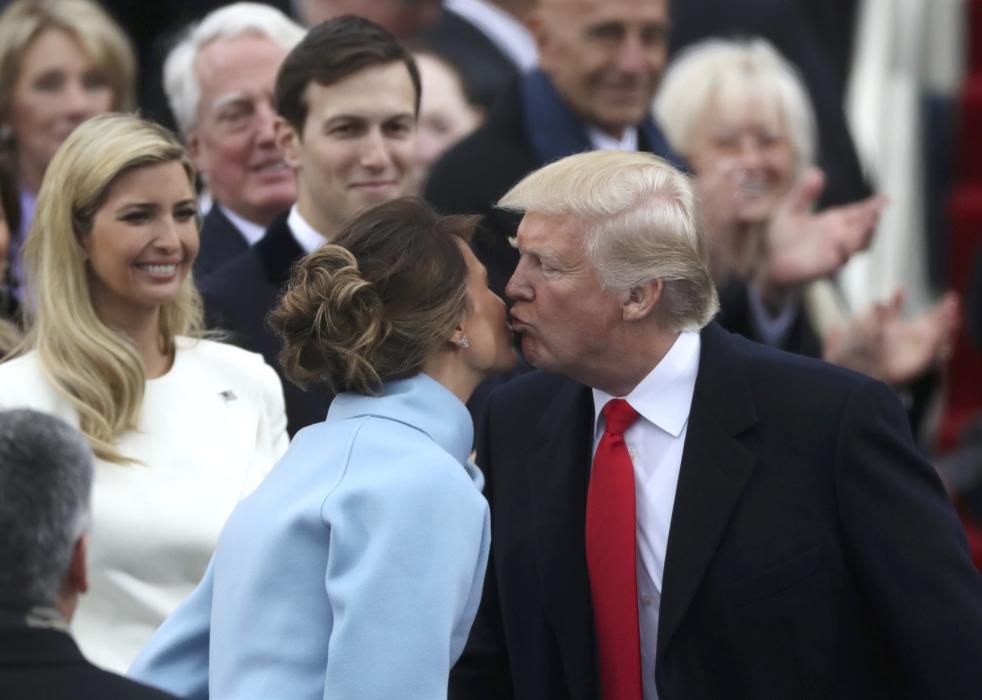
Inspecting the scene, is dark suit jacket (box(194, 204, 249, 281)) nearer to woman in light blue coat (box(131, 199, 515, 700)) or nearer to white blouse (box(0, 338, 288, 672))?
white blouse (box(0, 338, 288, 672))

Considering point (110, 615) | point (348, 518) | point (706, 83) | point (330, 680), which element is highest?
point (706, 83)

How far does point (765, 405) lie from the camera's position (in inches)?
143

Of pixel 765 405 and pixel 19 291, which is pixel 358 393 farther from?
pixel 19 291

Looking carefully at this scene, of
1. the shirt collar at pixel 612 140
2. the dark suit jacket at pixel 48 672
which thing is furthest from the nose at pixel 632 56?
the dark suit jacket at pixel 48 672

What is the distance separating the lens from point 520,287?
12.1 ft

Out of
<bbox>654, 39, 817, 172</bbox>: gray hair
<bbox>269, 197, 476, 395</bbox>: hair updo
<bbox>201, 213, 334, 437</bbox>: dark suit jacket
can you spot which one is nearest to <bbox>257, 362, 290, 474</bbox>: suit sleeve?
<bbox>201, 213, 334, 437</bbox>: dark suit jacket

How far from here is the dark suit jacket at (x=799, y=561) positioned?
3.43 m

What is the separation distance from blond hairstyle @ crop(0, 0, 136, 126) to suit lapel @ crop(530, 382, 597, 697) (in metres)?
2.58

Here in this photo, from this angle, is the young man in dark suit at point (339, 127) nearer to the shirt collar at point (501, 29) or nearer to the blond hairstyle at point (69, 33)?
the blond hairstyle at point (69, 33)

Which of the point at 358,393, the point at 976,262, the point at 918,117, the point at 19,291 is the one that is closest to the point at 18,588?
the point at 358,393

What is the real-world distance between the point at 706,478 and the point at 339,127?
1.90 m

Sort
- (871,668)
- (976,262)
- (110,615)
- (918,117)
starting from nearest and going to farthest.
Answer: (871,668) → (110,615) → (976,262) → (918,117)

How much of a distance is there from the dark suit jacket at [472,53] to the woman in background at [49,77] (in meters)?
1.91

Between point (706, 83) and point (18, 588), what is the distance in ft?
14.4
